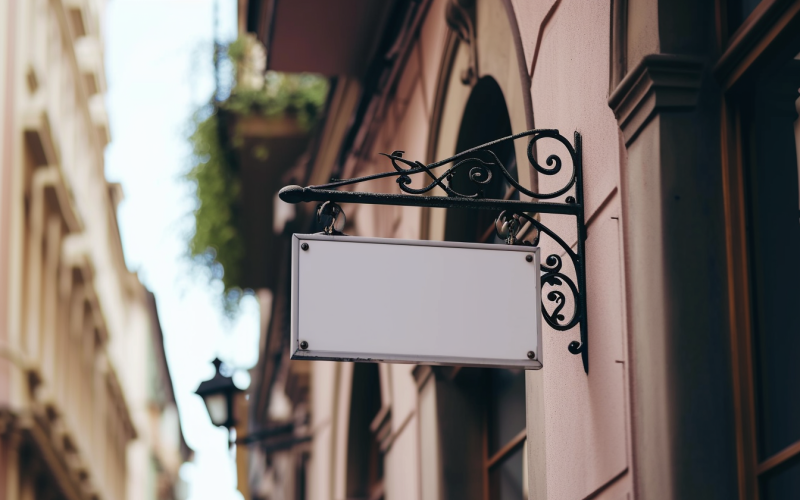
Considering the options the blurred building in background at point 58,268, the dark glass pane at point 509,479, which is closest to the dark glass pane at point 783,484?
the dark glass pane at point 509,479

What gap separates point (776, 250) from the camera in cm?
358

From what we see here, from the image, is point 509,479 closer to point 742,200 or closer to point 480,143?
point 480,143

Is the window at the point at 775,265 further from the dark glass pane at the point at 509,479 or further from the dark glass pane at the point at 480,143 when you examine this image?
the dark glass pane at the point at 480,143

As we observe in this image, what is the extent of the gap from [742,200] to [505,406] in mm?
3121

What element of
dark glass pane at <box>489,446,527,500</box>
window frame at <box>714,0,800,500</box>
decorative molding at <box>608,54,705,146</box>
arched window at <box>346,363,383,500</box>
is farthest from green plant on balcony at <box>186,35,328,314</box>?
window frame at <box>714,0,800,500</box>

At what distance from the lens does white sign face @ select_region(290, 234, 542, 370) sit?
3.99 meters

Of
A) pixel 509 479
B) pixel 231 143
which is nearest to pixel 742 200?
pixel 509 479

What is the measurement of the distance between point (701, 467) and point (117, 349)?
31.3m

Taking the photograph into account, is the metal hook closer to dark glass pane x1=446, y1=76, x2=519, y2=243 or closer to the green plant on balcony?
dark glass pane x1=446, y1=76, x2=519, y2=243

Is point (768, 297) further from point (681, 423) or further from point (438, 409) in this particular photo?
point (438, 409)

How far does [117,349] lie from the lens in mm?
33531

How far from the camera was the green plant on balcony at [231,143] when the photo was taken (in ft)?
44.1

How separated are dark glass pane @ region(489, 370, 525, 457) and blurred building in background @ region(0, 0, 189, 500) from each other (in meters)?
11.6

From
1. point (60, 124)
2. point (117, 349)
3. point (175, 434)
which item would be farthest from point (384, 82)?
point (175, 434)
